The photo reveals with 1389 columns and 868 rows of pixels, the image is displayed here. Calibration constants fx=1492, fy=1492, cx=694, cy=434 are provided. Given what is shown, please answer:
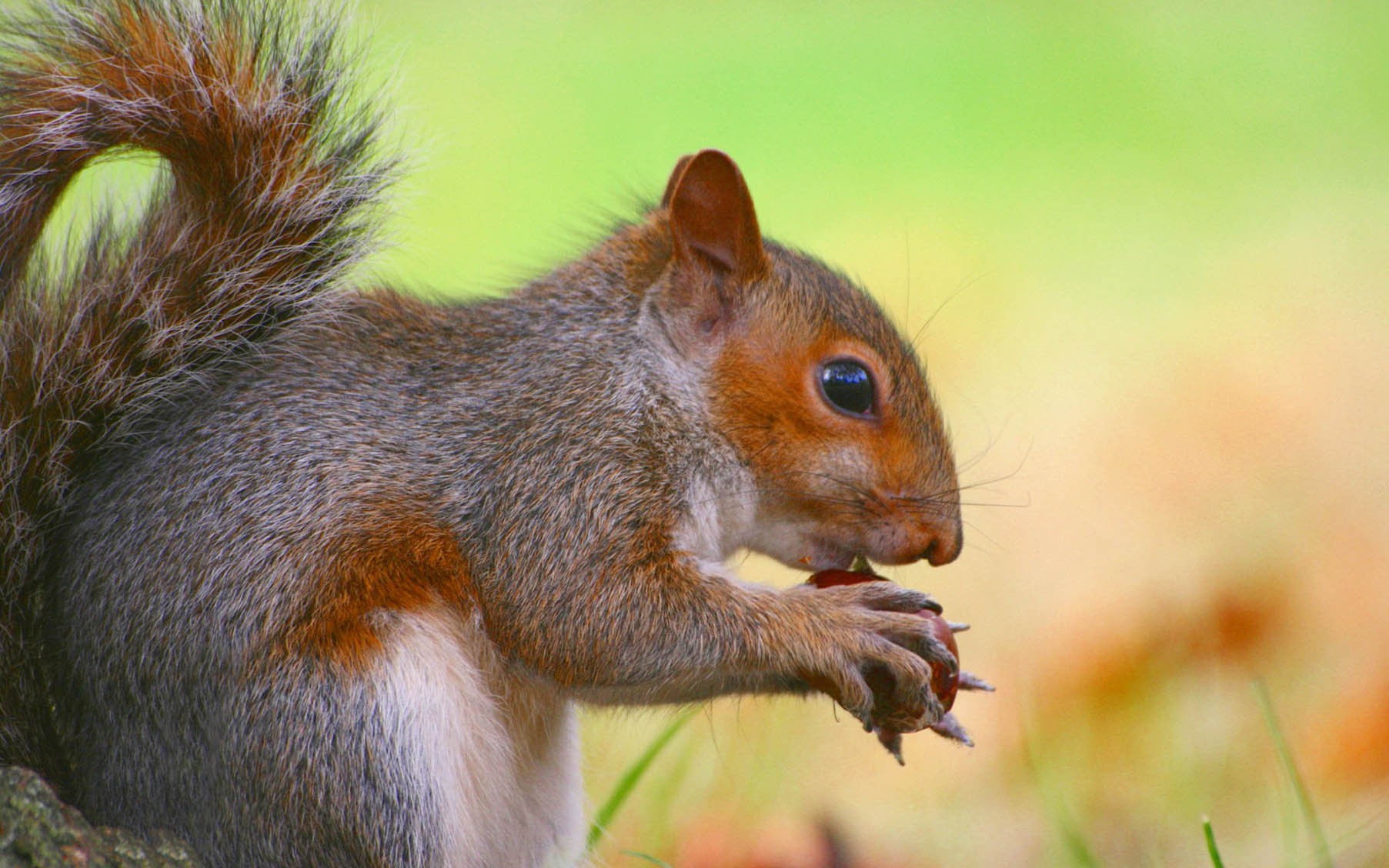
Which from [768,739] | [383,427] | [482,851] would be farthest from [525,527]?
[768,739]

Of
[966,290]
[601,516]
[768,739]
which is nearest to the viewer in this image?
[601,516]

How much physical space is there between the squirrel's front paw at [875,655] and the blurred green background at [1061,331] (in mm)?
392

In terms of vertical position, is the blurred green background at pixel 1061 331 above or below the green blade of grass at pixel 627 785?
above

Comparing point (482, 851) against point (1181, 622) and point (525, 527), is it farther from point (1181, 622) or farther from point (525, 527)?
point (1181, 622)

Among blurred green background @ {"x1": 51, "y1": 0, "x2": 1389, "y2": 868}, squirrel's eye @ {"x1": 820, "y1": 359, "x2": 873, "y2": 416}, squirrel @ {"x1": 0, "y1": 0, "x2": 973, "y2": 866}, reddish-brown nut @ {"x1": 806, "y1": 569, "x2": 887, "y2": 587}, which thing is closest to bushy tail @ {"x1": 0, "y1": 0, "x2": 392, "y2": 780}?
squirrel @ {"x1": 0, "y1": 0, "x2": 973, "y2": 866}

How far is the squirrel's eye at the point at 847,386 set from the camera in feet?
6.67

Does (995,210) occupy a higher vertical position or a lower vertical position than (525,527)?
higher

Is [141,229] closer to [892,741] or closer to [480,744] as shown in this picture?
[480,744]

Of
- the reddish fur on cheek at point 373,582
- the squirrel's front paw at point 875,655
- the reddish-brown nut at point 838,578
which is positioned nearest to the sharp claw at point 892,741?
the squirrel's front paw at point 875,655

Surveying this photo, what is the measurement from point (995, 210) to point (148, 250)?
342 centimetres

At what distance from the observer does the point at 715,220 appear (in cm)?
209

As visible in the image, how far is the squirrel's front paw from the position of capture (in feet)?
6.16

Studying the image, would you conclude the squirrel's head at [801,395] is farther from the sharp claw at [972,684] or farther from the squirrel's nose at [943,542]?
the sharp claw at [972,684]

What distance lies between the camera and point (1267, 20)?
17.8 ft
